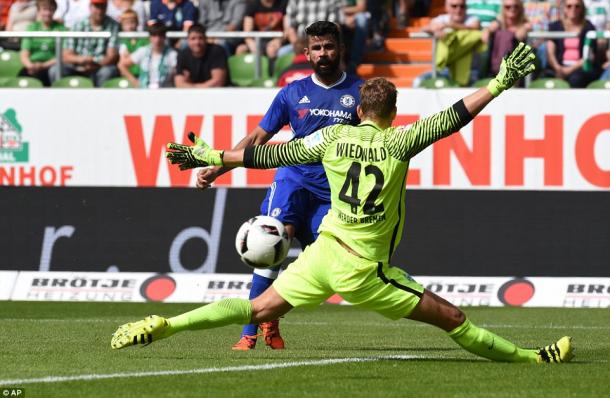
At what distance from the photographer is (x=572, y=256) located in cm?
1597

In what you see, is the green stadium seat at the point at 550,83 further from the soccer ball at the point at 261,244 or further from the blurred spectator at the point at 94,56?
the soccer ball at the point at 261,244

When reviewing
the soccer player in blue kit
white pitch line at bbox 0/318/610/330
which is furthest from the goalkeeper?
white pitch line at bbox 0/318/610/330

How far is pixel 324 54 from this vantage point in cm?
1013

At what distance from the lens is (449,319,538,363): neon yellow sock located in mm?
8500

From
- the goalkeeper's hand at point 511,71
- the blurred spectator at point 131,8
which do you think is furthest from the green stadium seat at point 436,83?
the goalkeeper's hand at point 511,71

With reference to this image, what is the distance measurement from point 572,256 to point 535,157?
4.81ft

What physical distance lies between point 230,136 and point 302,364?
882cm

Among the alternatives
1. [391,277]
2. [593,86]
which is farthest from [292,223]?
[593,86]

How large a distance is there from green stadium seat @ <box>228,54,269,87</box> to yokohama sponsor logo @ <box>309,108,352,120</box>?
8.22m

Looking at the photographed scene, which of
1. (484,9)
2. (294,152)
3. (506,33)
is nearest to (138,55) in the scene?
(484,9)

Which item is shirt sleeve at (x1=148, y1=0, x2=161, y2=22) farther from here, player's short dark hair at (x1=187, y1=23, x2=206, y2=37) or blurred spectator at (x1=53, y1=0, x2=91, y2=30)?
player's short dark hair at (x1=187, y1=23, x2=206, y2=37)

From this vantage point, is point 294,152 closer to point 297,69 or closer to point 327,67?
point 327,67

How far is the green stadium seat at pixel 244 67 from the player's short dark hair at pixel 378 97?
10.1 m

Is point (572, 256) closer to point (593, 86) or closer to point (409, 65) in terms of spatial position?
point (593, 86)
